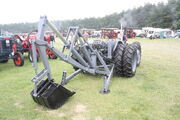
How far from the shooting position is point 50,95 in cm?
297

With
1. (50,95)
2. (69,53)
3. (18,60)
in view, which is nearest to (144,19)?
(18,60)

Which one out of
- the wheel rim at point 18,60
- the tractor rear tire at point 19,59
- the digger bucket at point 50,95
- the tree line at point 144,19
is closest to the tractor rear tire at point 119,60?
the digger bucket at point 50,95

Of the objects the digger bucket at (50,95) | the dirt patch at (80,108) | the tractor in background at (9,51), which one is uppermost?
the tractor in background at (9,51)

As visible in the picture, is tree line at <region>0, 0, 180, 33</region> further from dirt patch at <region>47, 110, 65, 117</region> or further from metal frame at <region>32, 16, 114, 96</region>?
dirt patch at <region>47, 110, 65, 117</region>

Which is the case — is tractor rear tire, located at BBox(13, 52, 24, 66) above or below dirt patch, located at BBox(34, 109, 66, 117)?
above

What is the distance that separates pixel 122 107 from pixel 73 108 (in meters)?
0.91

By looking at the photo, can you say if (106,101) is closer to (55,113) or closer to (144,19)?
(55,113)

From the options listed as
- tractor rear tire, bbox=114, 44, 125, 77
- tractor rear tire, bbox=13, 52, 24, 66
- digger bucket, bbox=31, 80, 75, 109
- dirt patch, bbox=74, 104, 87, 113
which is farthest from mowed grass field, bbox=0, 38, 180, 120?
tractor rear tire, bbox=13, 52, 24, 66

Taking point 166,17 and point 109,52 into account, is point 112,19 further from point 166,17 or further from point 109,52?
point 109,52

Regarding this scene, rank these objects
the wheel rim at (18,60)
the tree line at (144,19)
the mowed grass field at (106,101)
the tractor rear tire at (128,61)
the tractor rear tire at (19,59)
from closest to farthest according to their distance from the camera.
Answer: the mowed grass field at (106,101)
the tractor rear tire at (128,61)
the tractor rear tire at (19,59)
the wheel rim at (18,60)
the tree line at (144,19)

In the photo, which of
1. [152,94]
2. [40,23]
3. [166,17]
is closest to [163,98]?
[152,94]

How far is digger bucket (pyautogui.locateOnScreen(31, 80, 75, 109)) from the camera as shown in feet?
9.69

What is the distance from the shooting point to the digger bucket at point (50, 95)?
295 cm

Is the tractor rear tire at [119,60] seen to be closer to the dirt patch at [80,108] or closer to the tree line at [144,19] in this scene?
the dirt patch at [80,108]
